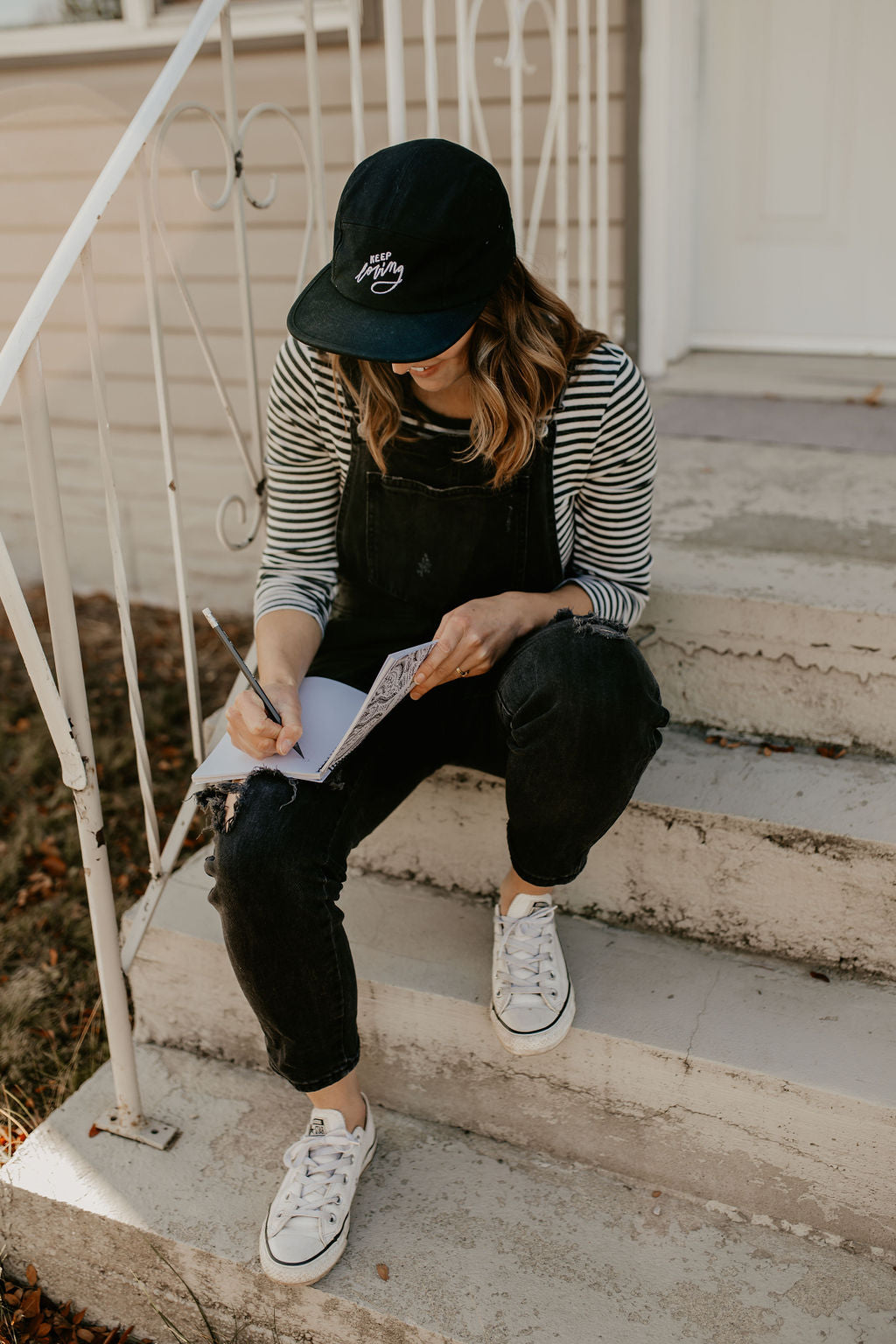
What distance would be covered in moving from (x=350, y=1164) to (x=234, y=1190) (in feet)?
0.65

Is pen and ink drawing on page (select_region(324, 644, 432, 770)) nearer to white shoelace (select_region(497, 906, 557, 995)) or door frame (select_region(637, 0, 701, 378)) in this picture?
white shoelace (select_region(497, 906, 557, 995))

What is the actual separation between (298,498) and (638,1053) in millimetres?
986

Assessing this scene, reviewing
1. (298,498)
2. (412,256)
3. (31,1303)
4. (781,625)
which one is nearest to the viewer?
(412,256)

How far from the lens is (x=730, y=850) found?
1722 millimetres

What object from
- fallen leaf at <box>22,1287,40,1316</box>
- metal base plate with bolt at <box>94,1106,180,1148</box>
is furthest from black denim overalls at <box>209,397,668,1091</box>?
fallen leaf at <box>22,1287,40,1316</box>

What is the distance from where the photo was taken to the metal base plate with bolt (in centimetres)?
169

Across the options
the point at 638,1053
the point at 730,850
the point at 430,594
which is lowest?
Answer: the point at 638,1053

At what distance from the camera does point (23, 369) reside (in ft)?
4.48

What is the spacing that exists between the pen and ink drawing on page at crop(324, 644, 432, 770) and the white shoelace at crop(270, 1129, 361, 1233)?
54 cm

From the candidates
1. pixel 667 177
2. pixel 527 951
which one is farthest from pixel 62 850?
pixel 667 177

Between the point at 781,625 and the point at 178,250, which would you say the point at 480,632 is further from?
the point at 178,250

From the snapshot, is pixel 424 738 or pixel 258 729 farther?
pixel 424 738

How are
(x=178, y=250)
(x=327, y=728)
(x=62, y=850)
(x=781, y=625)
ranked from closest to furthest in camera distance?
(x=327, y=728) → (x=781, y=625) → (x=62, y=850) → (x=178, y=250)

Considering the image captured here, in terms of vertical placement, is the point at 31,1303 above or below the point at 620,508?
below
